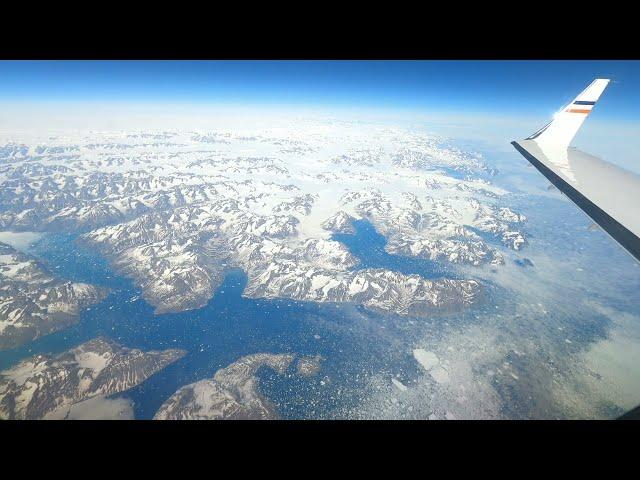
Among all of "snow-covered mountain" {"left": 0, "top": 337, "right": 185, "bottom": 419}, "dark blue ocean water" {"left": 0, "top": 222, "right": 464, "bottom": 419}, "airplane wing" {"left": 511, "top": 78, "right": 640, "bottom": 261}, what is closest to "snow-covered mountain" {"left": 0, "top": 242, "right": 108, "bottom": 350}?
"dark blue ocean water" {"left": 0, "top": 222, "right": 464, "bottom": 419}

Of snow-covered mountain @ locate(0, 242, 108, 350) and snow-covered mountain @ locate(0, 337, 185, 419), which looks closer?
snow-covered mountain @ locate(0, 337, 185, 419)

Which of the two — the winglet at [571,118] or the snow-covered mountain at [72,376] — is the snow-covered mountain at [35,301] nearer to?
the snow-covered mountain at [72,376]

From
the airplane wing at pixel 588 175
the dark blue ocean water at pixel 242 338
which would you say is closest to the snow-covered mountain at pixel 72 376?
the dark blue ocean water at pixel 242 338

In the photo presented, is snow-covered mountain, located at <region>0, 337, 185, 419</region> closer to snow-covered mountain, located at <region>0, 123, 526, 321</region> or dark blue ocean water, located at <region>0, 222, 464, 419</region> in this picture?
dark blue ocean water, located at <region>0, 222, 464, 419</region>

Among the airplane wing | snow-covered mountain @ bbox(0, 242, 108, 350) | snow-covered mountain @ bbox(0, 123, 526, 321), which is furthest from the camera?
snow-covered mountain @ bbox(0, 123, 526, 321)

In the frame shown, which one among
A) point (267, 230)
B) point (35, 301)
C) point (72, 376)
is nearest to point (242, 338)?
point (72, 376)
